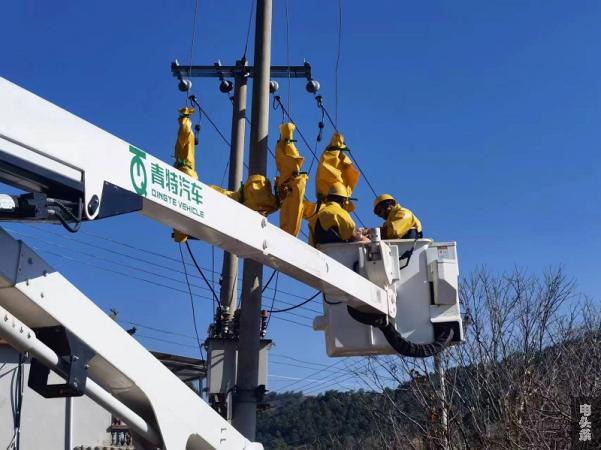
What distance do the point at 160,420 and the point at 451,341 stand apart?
3645 mm

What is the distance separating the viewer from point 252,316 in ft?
25.6

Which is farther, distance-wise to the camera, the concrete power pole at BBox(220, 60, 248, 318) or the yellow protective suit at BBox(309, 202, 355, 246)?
the concrete power pole at BBox(220, 60, 248, 318)

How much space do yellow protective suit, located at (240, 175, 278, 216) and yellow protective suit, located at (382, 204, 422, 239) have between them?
1180mm

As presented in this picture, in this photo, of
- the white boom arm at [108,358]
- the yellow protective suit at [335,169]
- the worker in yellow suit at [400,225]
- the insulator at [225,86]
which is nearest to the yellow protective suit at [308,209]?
the yellow protective suit at [335,169]

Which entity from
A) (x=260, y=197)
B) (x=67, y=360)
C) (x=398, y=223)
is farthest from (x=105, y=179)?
(x=398, y=223)

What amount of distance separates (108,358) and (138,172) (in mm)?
975

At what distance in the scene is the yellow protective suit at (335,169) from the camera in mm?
7621

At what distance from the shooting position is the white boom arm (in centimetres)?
386

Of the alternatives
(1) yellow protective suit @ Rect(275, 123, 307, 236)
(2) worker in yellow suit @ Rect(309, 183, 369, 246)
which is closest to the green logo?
(1) yellow protective suit @ Rect(275, 123, 307, 236)

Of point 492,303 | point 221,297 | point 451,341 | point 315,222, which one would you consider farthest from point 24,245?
point 492,303

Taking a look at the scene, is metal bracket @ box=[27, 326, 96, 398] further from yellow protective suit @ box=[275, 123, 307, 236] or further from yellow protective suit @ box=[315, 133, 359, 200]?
yellow protective suit @ box=[315, 133, 359, 200]

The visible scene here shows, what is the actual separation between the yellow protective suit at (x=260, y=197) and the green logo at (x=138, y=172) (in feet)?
9.65

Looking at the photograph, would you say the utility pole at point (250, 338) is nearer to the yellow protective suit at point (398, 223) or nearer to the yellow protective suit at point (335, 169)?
the yellow protective suit at point (335, 169)

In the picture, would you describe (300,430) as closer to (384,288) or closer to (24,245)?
(384,288)
